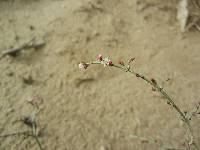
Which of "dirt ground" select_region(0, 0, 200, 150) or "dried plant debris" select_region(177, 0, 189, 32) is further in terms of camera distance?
"dried plant debris" select_region(177, 0, 189, 32)

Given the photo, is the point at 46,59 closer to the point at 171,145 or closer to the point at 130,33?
the point at 130,33

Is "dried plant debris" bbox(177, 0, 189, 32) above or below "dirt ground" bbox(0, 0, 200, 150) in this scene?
above

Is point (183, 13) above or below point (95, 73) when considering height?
above

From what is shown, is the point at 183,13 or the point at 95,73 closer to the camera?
the point at 95,73
